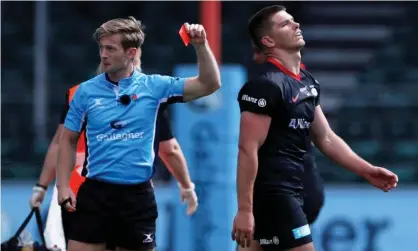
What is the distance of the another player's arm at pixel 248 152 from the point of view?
5227 mm

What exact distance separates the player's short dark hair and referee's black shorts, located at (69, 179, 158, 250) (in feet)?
3.02

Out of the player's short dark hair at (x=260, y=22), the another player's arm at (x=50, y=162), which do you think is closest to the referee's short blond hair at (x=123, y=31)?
the player's short dark hair at (x=260, y=22)

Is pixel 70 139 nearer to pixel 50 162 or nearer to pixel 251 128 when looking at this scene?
pixel 251 128

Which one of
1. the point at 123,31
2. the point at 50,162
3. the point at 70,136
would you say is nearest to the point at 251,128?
the point at 123,31

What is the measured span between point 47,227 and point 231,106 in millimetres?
2880

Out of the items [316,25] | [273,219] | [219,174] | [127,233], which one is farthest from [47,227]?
[316,25]

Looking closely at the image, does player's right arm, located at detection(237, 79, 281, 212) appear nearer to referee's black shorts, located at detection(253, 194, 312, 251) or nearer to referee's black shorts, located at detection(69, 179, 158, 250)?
referee's black shorts, located at detection(253, 194, 312, 251)

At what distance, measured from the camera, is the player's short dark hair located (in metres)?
5.57

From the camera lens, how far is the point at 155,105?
5.60 meters

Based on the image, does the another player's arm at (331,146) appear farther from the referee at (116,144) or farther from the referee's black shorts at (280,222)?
the referee at (116,144)

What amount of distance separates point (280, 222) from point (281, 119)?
495 millimetres

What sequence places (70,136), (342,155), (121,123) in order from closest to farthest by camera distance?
(121,123), (70,136), (342,155)

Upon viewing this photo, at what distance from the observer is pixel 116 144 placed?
554 cm

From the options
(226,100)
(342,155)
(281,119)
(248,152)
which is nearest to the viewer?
(248,152)
